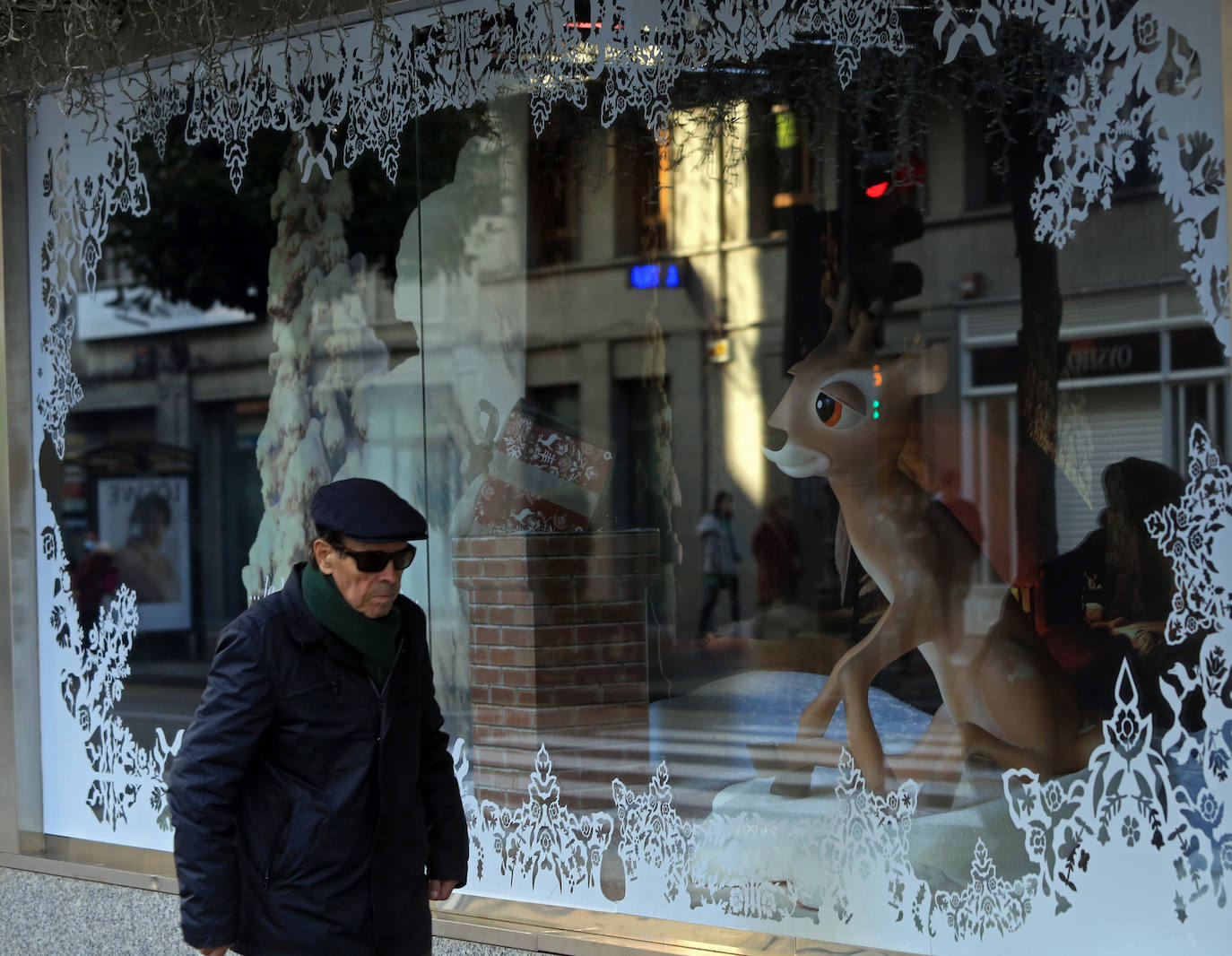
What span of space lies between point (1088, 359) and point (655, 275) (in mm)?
1845

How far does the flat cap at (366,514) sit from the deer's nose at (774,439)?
7.12 feet

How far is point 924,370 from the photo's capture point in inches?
196

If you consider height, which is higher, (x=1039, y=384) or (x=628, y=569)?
(x=1039, y=384)

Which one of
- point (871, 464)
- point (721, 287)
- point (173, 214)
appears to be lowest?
point (871, 464)

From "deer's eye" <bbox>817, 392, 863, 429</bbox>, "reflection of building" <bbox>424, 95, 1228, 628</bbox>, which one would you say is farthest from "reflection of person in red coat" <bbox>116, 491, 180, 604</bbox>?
"deer's eye" <bbox>817, 392, 863, 429</bbox>

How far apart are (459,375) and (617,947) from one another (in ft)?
7.60

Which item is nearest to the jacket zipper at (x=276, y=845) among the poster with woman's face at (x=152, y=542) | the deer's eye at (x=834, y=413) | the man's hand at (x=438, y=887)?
the man's hand at (x=438, y=887)

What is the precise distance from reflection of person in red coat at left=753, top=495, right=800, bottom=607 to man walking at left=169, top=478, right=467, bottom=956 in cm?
217

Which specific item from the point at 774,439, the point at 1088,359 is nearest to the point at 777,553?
the point at 774,439

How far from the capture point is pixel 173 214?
6402mm

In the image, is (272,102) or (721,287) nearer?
(721,287)

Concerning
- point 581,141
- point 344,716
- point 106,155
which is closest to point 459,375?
point 581,141

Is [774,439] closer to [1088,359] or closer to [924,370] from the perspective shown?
[924,370]

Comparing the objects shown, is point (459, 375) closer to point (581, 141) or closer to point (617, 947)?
point (581, 141)
